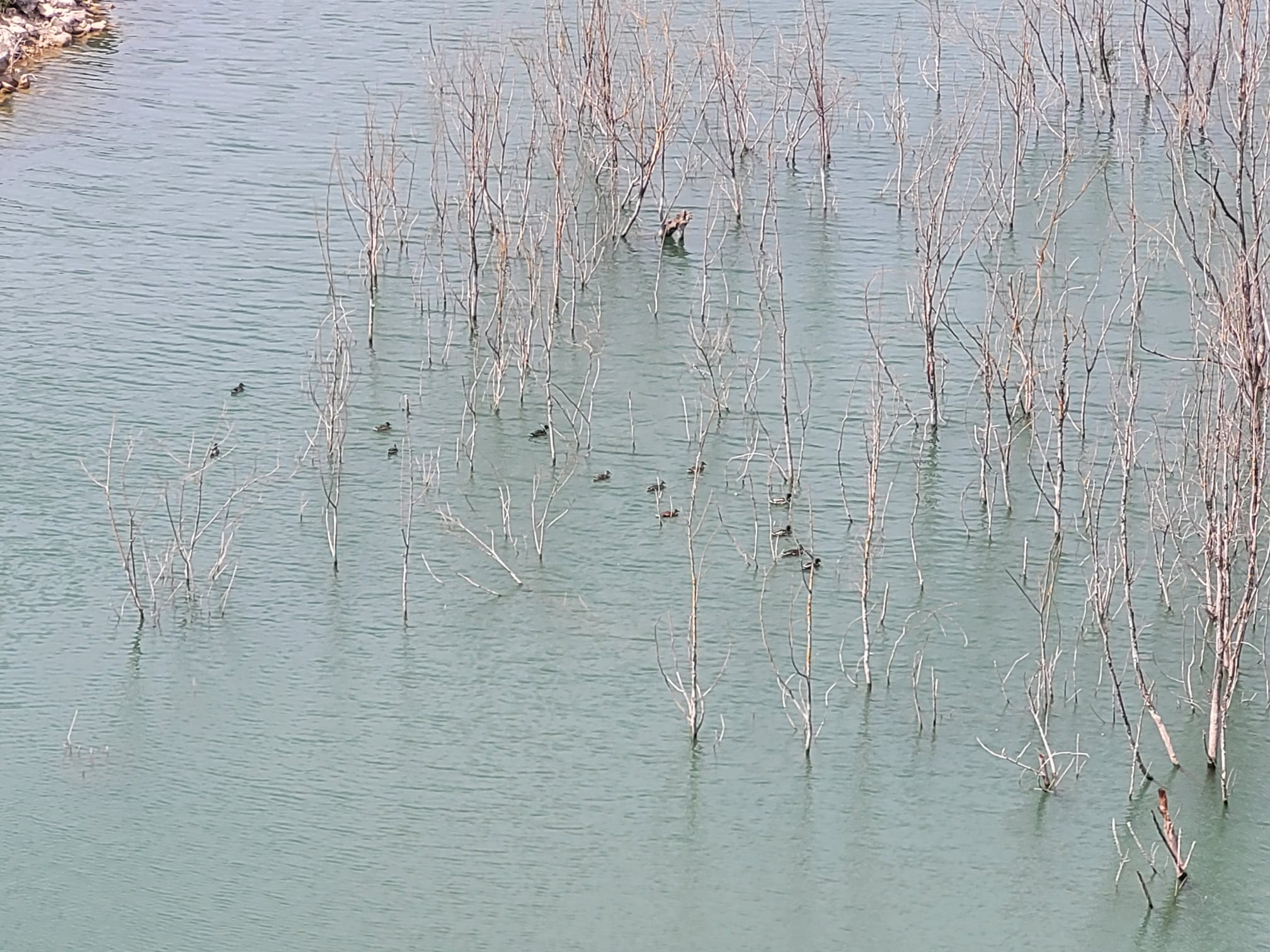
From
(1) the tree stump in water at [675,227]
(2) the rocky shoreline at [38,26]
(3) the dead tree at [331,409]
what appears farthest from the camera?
(2) the rocky shoreline at [38,26]

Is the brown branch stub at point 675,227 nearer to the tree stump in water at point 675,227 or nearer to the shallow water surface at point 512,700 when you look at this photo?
the tree stump in water at point 675,227

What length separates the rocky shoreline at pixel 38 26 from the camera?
75.9 feet

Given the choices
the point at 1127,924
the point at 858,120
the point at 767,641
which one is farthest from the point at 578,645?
the point at 858,120

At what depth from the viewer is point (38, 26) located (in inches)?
951

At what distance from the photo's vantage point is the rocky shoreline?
2314 cm

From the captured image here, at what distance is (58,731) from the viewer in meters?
11.4

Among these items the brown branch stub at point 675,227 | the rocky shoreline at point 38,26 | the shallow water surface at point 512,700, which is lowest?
the shallow water surface at point 512,700

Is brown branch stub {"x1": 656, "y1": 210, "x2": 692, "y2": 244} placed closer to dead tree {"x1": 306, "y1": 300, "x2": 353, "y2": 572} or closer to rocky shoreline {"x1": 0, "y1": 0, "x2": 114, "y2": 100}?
dead tree {"x1": 306, "y1": 300, "x2": 353, "y2": 572}

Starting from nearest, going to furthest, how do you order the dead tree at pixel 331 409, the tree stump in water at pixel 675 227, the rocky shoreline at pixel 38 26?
the dead tree at pixel 331 409
the tree stump in water at pixel 675 227
the rocky shoreline at pixel 38 26

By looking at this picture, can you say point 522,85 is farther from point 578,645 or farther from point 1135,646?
point 1135,646

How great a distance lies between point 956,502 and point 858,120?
7476 mm

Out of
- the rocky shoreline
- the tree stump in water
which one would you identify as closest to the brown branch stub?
the tree stump in water

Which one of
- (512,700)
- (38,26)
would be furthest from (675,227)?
(38,26)

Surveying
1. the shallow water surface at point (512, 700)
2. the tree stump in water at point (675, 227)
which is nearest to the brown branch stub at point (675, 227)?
the tree stump in water at point (675, 227)
